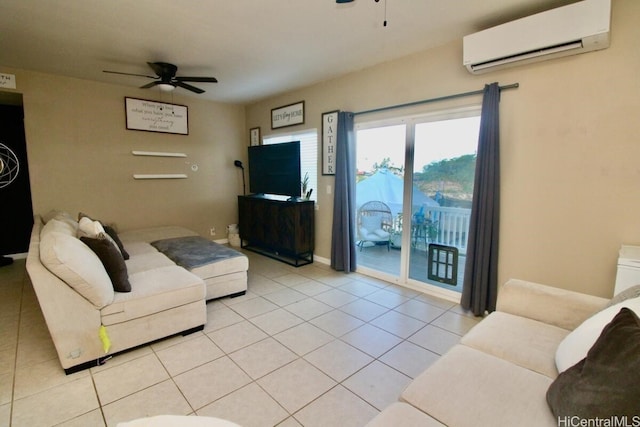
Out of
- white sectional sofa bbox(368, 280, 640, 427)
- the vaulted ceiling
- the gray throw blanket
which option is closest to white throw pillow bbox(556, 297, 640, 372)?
white sectional sofa bbox(368, 280, 640, 427)

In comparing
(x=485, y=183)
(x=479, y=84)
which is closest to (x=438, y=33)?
(x=479, y=84)

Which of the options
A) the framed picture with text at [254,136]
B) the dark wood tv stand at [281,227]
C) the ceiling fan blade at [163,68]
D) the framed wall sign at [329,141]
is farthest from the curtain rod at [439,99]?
the framed picture with text at [254,136]

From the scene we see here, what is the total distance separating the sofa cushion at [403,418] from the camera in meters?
1.08

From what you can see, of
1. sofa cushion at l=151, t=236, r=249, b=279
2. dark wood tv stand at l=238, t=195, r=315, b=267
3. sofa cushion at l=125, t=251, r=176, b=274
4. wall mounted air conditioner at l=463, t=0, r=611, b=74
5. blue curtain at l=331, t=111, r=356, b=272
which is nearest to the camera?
wall mounted air conditioner at l=463, t=0, r=611, b=74

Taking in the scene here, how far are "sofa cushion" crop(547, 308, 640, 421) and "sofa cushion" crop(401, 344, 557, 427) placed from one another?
0.30ft

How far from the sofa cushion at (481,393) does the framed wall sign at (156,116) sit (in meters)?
5.12

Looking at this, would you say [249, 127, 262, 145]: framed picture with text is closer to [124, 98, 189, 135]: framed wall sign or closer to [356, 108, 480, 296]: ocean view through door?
[124, 98, 189, 135]: framed wall sign

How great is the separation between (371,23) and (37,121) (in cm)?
435

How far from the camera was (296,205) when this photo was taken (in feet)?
14.2

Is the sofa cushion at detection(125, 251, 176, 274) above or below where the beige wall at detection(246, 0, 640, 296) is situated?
below

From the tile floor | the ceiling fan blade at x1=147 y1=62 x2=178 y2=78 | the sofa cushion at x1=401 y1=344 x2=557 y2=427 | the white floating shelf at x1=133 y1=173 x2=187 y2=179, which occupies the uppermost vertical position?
the ceiling fan blade at x1=147 y1=62 x2=178 y2=78

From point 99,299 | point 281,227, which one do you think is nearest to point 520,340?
point 99,299

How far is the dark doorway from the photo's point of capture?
4.55 m

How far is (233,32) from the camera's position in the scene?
282cm
